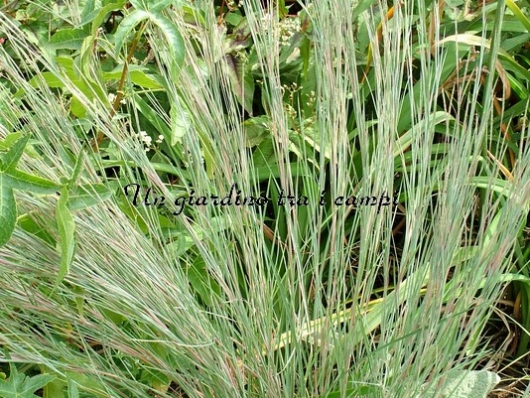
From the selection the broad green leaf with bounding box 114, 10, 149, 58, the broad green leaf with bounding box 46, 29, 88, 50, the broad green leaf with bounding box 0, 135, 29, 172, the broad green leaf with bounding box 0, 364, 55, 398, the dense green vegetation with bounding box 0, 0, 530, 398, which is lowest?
the broad green leaf with bounding box 0, 364, 55, 398

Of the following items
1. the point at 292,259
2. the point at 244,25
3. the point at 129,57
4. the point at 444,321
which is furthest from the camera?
the point at 244,25

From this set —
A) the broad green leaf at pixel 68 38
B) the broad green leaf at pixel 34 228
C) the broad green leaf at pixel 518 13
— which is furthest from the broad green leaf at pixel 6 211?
the broad green leaf at pixel 518 13

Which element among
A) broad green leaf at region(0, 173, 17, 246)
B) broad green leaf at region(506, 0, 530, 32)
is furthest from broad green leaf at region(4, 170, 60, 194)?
broad green leaf at region(506, 0, 530, 32)

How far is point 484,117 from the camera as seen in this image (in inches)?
36.5

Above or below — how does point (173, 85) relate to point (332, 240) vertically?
above

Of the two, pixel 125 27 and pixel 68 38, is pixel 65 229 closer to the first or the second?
pixel 125 27

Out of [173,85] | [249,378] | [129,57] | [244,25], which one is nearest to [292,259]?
[249,378]

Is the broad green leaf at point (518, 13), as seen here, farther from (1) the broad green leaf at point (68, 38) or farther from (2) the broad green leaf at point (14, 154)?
(2) the broad green leaf at point (14, 154)

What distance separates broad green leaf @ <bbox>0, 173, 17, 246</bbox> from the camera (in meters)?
0.80

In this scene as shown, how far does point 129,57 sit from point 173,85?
19 centimetres

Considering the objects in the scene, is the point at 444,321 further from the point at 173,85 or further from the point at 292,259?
the point at 173,85

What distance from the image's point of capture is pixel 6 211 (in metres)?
0.80

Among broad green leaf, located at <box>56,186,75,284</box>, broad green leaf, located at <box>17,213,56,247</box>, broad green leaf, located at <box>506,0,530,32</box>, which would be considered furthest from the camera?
broad green leaf, located at <box>506,0,530,32</box>

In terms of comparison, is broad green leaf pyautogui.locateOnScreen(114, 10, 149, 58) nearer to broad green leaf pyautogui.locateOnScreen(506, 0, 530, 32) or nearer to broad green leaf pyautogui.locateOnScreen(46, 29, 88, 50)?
broad green leaf pyautogui.locateOnScreen(46, 29, 88, 50)
